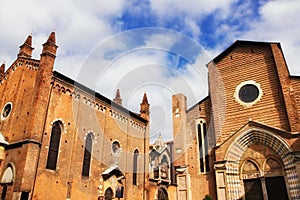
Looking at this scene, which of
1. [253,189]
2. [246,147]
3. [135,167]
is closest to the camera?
[253,189]

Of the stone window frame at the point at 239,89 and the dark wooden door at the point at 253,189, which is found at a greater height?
the stone window frame at the point at 239,89

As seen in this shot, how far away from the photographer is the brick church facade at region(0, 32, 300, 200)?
46.3 feet

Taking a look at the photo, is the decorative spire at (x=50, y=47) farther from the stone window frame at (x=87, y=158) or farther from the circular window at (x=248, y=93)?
the circular window at (x=248, y=93)

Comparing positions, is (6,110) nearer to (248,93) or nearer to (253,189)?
(248,93)

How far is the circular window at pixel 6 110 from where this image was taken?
16.3 meters

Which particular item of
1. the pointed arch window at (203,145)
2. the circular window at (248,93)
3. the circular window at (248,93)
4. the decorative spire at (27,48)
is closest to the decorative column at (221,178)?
the pointed arch window at (203,145)

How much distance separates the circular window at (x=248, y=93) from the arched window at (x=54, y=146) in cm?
1316

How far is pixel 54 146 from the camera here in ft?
48.3

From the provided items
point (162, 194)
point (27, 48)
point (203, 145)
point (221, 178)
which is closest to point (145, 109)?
point (203, 145)

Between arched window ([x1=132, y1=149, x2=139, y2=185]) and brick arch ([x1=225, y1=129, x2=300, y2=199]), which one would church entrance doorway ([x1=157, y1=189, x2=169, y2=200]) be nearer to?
arched window ([x1=132, y1=149, x2=139, y2=185])

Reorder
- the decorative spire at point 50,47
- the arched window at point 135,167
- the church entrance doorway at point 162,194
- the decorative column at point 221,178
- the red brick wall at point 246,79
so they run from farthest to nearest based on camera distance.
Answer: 1. the church entrance doorway at point 162,194
2. the arched window at point 135,167
3. the red brick wall at point 246,79
4. the decorative column at point 221,178
5. the decorative spire at point 50,47

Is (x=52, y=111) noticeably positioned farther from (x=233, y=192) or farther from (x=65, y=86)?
(x=233, y=192)

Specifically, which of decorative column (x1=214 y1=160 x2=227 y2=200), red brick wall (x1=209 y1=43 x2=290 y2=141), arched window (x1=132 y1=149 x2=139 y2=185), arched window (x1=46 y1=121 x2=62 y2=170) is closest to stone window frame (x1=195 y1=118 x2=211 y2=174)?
decorative column (x1=214 y1=160 x2=227 y2=200)

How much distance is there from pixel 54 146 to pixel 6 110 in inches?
187
